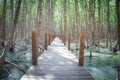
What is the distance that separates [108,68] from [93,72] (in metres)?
1.49

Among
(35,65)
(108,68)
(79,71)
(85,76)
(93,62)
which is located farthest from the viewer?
(93,62)

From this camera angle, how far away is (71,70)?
7.55 metres

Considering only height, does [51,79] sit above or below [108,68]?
above

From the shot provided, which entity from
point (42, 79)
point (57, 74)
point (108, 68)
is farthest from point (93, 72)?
point (42, 79)

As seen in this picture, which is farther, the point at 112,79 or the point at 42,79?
the point at 112,79

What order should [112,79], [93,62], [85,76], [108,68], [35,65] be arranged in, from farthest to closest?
[93,62] < [108,68] < [112,79] < [35,65] < [85,76]

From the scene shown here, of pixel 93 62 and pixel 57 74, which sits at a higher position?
pixel 57 74

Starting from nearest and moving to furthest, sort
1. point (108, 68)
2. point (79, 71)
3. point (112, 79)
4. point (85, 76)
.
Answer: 1. point (85, 76)
2. point (79, 71)
3. point (112, 79)
4. point (108, 68)

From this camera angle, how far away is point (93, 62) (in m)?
15.5

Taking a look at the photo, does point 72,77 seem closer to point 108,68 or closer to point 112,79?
point 112,79

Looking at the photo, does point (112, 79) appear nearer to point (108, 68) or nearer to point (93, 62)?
point (108, 68)

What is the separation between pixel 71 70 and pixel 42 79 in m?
1.59

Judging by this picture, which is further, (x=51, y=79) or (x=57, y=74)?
(x=57, y=74)

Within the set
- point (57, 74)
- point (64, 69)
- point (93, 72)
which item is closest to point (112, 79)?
point (93, 72)
